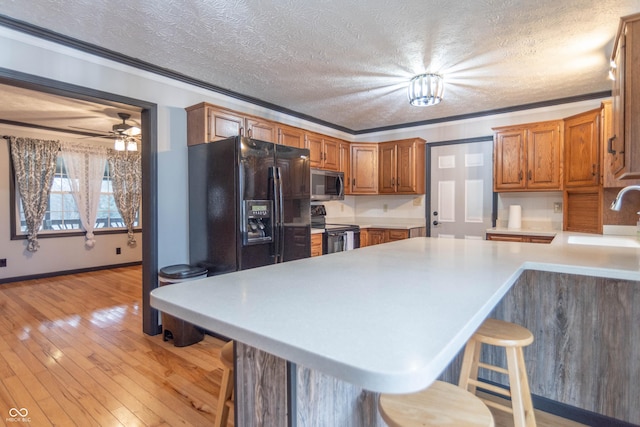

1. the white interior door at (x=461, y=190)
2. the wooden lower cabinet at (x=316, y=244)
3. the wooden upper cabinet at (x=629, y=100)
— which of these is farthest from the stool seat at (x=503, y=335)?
the white interior door at (x=461, y=190)

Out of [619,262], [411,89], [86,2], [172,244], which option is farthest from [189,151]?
[619,262]

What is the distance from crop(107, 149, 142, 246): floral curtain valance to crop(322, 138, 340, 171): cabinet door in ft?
11.4

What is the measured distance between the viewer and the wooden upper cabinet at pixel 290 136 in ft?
12.4

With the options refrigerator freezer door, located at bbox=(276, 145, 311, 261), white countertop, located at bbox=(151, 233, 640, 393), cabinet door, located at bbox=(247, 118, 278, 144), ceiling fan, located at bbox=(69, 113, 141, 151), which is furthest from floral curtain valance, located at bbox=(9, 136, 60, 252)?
white countertop, located at bbox=(151, 233, 640, 393)

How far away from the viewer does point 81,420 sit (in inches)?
71.3

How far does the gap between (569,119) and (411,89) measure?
1902 mm

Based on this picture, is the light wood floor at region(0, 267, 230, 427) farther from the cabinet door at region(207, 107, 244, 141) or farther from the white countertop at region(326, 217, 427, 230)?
the white countertop at region(326, 217, 427, 230)

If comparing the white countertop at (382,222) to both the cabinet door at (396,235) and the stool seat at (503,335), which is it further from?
the stool seat at (503,335)

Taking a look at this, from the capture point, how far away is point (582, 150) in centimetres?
330

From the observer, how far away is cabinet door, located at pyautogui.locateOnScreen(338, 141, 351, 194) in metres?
4.86

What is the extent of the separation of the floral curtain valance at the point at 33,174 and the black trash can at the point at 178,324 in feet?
11.5

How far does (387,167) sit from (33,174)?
5.29 metres

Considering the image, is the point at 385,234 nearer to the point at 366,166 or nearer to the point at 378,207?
the point at 378,207

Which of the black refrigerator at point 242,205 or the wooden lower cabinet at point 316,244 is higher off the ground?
the black refrigerator at point 242,205
